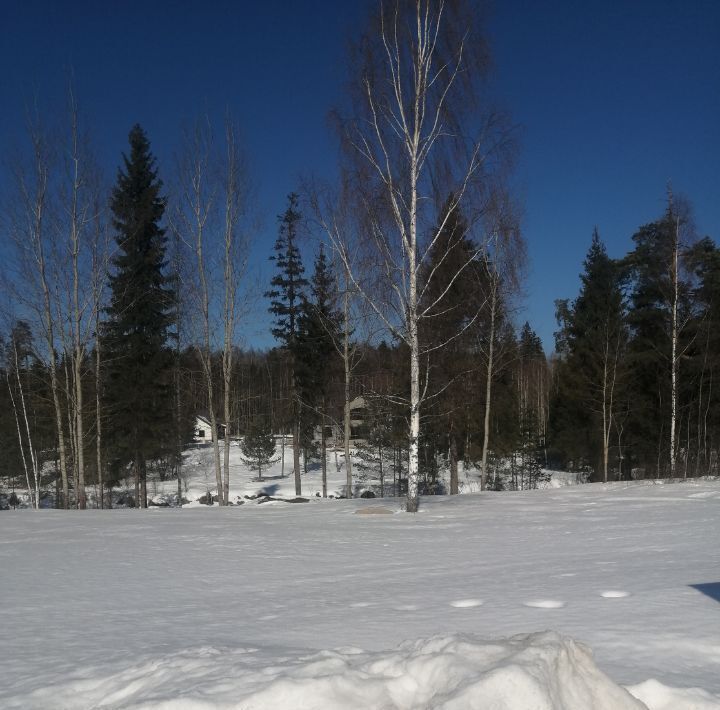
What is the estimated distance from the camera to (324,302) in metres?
22.6

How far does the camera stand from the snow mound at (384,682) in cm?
216

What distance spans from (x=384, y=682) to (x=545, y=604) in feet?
7.05

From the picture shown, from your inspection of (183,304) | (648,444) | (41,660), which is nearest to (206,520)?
(41,660)

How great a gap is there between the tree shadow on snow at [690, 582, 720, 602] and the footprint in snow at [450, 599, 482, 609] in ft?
5.19

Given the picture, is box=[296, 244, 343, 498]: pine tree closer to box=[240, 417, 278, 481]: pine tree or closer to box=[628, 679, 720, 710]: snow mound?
box=[240, 417, 278, 481]: pine tree

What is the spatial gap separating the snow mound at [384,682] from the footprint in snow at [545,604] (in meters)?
1.65

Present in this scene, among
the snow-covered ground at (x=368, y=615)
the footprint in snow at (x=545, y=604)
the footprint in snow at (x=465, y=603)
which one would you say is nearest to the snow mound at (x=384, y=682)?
the snow-covered ground at (x=368, y=615)

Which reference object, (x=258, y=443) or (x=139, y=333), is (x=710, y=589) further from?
(x=258, y=443)

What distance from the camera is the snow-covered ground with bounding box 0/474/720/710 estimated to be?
240cm

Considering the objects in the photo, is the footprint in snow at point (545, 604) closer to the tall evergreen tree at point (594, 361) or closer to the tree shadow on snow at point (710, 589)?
the tree shadow on snow at point (710, 589)

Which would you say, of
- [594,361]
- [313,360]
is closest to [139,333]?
[313,360]

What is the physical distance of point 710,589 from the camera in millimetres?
4363

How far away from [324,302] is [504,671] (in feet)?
68.1

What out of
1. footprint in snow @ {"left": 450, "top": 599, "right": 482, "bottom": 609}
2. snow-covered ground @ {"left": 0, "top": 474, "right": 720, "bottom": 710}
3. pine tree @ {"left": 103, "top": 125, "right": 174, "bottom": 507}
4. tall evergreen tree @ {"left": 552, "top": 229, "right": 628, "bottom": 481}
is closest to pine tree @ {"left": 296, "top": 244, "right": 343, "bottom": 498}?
pine tree @ {"left": 103, "top": 125, "right": 174, "bottom": 507}
